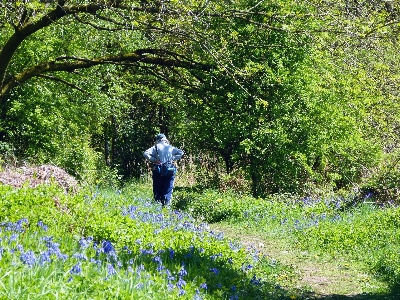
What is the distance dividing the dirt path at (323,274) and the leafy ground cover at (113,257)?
1.09 ft

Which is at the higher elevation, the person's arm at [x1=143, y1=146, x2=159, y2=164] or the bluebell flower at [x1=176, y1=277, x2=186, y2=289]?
the person's arm at [x1=143, y1=146, x2=159, y2=164]

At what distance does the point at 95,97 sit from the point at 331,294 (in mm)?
10396

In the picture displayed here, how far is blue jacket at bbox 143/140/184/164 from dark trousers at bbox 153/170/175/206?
0.38 meters

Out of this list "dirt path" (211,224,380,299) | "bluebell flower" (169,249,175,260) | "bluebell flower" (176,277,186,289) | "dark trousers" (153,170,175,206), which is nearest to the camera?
"bluebell flower" (176,277,186,289)

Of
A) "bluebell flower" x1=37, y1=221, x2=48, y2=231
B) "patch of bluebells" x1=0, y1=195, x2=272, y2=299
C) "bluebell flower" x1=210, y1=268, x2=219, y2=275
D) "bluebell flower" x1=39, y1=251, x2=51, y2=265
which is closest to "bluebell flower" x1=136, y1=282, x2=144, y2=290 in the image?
"patch of bluebells" x1=0, y1=195, x2=272, y2=299

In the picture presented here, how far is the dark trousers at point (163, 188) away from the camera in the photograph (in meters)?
14.1

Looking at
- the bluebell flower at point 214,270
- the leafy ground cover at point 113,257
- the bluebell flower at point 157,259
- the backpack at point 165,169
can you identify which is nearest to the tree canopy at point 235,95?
the backpack at point 165,169

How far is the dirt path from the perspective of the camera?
8.41 meters

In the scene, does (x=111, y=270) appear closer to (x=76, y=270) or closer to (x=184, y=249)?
(x=76, y=270)

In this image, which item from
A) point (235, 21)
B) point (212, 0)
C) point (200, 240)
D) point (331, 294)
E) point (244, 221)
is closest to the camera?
point (331, 294)

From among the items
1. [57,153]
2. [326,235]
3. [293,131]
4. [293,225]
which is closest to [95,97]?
[57,153]

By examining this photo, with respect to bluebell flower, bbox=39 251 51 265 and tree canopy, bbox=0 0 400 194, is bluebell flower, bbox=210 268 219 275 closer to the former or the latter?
bluebell flower, bbox=39 251 51 265

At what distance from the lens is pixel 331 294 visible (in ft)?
27.0

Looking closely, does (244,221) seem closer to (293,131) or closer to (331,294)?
(293,131)
